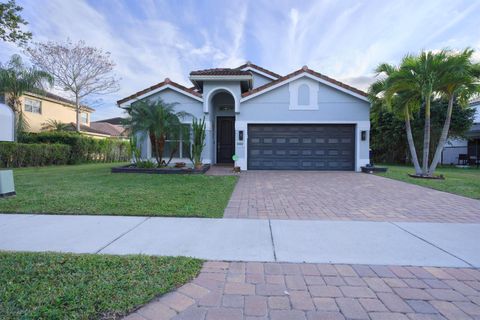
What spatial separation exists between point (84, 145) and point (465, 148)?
30.7 meters

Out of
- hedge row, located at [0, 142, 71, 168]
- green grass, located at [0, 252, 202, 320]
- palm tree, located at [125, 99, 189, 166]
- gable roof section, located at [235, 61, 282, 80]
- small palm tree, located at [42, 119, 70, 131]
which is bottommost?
green grass, located at [0, 252, 202, 320]

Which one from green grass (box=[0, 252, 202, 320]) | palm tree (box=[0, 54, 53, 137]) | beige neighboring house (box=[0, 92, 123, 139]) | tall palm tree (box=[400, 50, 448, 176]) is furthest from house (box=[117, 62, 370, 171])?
beige neighboring house (box=[0, 92, 123, 139])

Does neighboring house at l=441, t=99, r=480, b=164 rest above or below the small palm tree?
below

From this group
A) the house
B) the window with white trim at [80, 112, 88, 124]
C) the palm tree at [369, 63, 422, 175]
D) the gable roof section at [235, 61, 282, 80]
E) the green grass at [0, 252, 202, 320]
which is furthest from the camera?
the window with white trim at [80, 112, 88, 124]

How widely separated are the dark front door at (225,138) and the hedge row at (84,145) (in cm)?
527

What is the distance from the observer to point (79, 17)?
43.5ft

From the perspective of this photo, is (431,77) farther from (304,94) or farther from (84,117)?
(84,117)

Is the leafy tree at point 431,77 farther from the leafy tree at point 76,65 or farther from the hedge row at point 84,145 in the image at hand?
the leafy tree at point 76,65

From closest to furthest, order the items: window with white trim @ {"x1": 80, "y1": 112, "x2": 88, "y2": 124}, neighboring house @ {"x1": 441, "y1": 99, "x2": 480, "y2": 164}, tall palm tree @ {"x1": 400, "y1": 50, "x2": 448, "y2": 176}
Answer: tall palm tree @ {"x1": 400, "y1": 50, "x2": 448, "y2": 176} → neighboring house @ {"x1": 441, "y1": 99, "x2": 480, "y2": 164} → window with white trim @ {"x1": 80, "y1": 112, "x2": 88, "y2": 124}

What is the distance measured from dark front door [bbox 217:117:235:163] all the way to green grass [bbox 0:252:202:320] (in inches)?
501

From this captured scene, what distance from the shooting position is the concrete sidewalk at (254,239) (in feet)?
11.0

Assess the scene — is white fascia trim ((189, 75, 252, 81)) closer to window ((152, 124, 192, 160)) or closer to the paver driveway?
window ((152, 124, 192, 160))

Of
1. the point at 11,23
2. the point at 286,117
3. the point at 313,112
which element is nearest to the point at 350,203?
the point at 286,117

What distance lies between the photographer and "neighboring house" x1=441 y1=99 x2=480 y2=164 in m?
20.2
